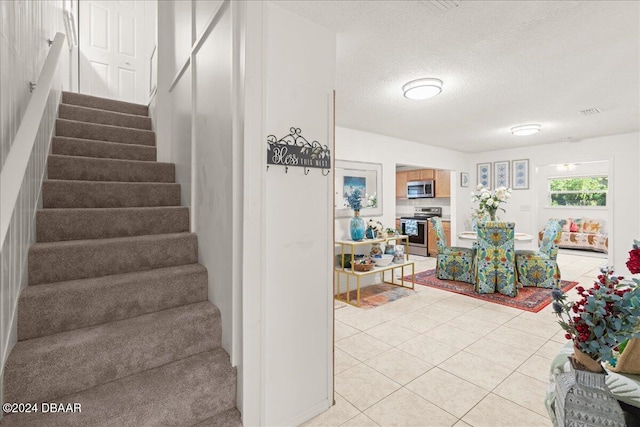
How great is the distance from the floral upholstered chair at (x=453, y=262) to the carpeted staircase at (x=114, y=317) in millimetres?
4184

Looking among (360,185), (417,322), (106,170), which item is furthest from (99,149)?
(417,322)

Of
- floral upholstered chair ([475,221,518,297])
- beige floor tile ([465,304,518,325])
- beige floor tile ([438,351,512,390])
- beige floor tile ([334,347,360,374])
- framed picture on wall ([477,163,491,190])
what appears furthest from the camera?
framed picture on wall ([477,163,491,190])

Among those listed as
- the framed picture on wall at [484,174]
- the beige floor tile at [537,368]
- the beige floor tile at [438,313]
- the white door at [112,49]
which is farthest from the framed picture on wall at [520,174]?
the white door at [112,49]

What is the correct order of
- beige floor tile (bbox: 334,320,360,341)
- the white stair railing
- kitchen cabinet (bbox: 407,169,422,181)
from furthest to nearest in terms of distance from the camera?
1. kitchen cabinet (bbox: 407,169,422,181)
2. beige floor tile (bbox: 334,320,360,341)
3. the white stair railing

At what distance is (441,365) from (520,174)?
5.92 m

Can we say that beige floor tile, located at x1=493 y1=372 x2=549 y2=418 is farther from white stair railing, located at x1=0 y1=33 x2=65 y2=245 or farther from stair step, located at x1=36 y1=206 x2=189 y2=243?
white stair railing, located at x1=0 y1=33 x2=65 y2=245

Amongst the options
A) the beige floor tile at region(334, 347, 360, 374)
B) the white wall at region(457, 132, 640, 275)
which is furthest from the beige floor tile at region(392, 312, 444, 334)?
the white wall at region(457, 132, 640, 275)

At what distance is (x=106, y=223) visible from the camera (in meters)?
2.08

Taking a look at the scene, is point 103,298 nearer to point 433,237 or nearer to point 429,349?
point 429,349

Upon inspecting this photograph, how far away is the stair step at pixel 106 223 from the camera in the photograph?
6.22ft

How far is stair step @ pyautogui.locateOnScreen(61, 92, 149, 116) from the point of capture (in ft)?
10.8

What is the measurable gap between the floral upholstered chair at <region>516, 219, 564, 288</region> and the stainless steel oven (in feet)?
9.12

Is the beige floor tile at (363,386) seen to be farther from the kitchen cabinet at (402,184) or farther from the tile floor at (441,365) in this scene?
the kitchen cabinet at (402,184)

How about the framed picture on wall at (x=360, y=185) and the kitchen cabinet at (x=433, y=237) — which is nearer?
the framed picture on wall at (x=360, y=185)
